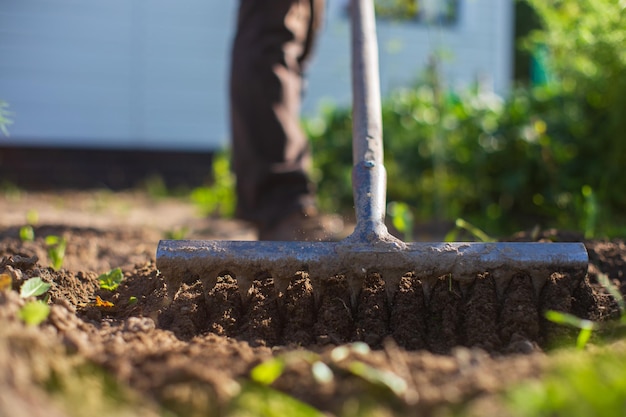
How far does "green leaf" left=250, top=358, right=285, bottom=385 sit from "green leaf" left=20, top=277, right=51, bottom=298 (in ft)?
1.98

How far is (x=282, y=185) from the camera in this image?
2957 millimetres

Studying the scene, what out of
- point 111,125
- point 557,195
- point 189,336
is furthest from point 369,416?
point 111,125

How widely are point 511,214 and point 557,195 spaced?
1.65 ft

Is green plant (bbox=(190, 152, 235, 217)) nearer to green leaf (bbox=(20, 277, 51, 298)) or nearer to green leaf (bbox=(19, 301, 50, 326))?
green leaf (bbox=(20, 277, 51, 298))

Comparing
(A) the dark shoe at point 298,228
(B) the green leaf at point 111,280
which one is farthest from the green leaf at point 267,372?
(A) the dark shoe at point 298,228

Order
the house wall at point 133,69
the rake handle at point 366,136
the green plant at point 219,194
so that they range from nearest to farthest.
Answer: the rake handle at point 366,136
the green plant at point 219,194
the house wall at point 133,69

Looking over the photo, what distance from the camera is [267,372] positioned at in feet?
3.23

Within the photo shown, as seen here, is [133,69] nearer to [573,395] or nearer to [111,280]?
[111,280]

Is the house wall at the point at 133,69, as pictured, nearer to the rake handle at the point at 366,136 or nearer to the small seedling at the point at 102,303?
the rake handle at the point at 366,136

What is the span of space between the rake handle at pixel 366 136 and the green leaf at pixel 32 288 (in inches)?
27.9

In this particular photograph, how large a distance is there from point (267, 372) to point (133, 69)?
24.5 ft

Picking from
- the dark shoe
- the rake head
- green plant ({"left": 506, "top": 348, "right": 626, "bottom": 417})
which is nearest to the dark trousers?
the dark shoe

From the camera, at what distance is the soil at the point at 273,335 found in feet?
3.06

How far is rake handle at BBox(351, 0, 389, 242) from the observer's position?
171 centimetres
